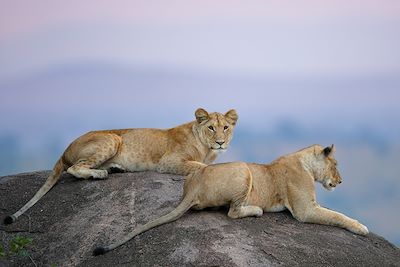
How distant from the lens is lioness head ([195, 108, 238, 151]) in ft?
35.4

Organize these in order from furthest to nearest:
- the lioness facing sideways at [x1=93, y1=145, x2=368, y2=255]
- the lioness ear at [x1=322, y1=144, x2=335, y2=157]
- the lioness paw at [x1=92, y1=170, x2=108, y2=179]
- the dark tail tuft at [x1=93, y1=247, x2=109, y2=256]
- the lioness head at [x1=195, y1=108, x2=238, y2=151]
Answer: the lioness head at [x1=195, y1=108, x2=238, y2=151] → the lioness paw at [x1=92, y1=170, x2=108, y2=179] → the lioness ear at [x1=322, y1=144, x2=335, y2=157] → the lioness facing sideways at [x1=93, y1=145, x2=368, y2=255] → the dark tail tuft at [x1=93, y1=247, x2=109, y2=256]

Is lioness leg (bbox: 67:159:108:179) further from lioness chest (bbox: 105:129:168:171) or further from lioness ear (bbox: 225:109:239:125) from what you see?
lioness ear (bbox: 225:109:239:125)

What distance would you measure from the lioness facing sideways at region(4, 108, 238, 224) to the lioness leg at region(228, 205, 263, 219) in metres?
1.88

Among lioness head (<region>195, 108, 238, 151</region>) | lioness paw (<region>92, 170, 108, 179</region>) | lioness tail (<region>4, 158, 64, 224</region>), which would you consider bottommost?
lioness tail (<region>4, 158, 64, 224</region>)

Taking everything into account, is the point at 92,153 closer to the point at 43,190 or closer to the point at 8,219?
A: the point at 43,190

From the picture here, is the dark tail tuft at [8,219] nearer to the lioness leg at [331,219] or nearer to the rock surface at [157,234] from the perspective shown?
the rock surface at [157,234]

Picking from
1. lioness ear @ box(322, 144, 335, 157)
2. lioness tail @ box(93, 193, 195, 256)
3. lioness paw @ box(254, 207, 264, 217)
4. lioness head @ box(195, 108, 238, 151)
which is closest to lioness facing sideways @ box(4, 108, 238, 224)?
lioness head @ box(195, 108, 238, 151)

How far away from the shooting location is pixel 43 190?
10.7 meters

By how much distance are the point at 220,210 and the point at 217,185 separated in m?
0.44

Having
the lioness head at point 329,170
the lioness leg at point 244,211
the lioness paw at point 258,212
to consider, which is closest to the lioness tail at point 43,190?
the lioness leg at point 244,211

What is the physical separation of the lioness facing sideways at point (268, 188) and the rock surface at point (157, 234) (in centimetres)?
10

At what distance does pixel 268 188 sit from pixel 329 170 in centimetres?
90

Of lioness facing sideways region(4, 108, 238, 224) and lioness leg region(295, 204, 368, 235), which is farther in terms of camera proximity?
lioness facing sideways region(4, 108, 238, 224)

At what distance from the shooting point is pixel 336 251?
873 centimetres
